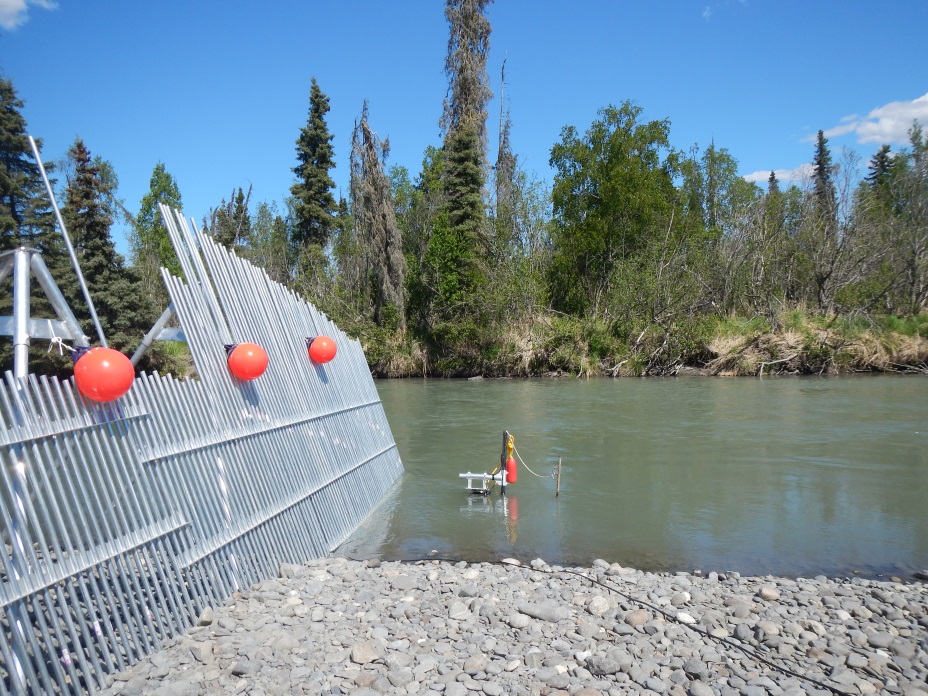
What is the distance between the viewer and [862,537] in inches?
321

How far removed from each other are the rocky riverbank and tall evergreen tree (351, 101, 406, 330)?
29.5 metres

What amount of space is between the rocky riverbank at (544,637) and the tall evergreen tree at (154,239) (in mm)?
33510

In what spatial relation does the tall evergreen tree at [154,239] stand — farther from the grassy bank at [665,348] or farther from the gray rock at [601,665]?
the gray rock at [601,665]

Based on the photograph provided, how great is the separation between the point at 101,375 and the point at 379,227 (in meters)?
31.0

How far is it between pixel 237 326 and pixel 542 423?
11.6m

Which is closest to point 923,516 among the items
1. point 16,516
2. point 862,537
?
point 862,537

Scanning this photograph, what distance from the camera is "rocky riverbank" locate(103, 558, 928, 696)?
4.41 meters

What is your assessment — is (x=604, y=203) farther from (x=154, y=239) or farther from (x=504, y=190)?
(x=154, y=239)

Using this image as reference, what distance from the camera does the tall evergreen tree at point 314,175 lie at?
39969mm

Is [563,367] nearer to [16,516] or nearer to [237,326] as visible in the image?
[237,326]

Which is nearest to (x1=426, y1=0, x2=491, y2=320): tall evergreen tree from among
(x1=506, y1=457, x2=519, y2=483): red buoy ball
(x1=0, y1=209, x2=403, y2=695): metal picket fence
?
(x1=506, y1=457, x2=519, y2=483): red buoy ball

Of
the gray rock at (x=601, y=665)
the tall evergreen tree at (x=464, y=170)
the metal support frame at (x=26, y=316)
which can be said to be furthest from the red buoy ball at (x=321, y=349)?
the tall evergreen tree at (x=464, y=170)

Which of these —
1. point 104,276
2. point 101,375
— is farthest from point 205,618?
point 104,276

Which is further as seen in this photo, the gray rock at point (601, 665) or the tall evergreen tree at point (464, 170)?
the tall evergreen tree at point (464, 170)
